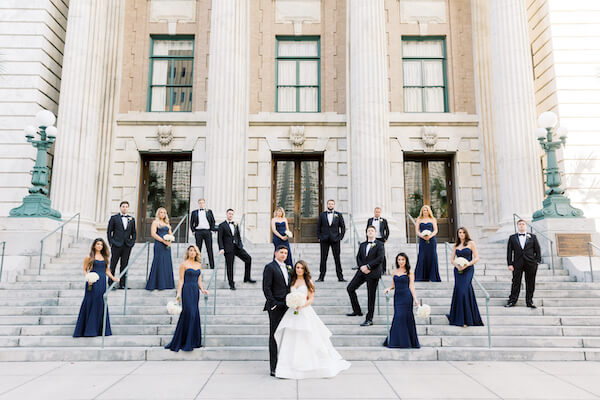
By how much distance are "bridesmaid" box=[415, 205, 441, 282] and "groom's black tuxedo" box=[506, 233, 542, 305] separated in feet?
5.53

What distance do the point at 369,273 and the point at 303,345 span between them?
8.63 ft

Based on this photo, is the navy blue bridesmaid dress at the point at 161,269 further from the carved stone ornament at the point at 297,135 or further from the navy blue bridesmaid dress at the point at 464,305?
the carved stone ornament at the point at 297,135

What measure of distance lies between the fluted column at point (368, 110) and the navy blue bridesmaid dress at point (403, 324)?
7.53 meters

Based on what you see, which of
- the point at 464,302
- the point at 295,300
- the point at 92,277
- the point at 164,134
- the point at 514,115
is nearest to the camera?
the point at 295,300

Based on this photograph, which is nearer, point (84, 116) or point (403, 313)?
point (403, 313)

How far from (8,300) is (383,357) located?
8077 mm


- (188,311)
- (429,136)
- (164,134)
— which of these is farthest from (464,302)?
(164,134)

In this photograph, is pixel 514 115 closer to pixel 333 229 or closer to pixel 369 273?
pixel 333 229

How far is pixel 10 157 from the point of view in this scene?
14875 mm

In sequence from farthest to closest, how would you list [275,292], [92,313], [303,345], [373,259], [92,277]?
1. [373,259]
2. [92,313]
3. [92,277]
4. [275,292]
5. [303,345]

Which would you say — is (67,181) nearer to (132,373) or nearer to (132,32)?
(132,32)

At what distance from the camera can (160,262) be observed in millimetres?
9969

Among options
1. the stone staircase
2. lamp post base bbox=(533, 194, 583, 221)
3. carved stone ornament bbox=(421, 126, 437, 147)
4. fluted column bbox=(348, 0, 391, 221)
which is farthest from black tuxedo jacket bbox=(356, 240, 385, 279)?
carved stone ornament bbox=(421, 126, 437, 147)

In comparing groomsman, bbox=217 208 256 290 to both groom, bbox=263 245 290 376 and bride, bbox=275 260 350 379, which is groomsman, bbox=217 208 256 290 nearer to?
groom, bbox=263 245 290 376
